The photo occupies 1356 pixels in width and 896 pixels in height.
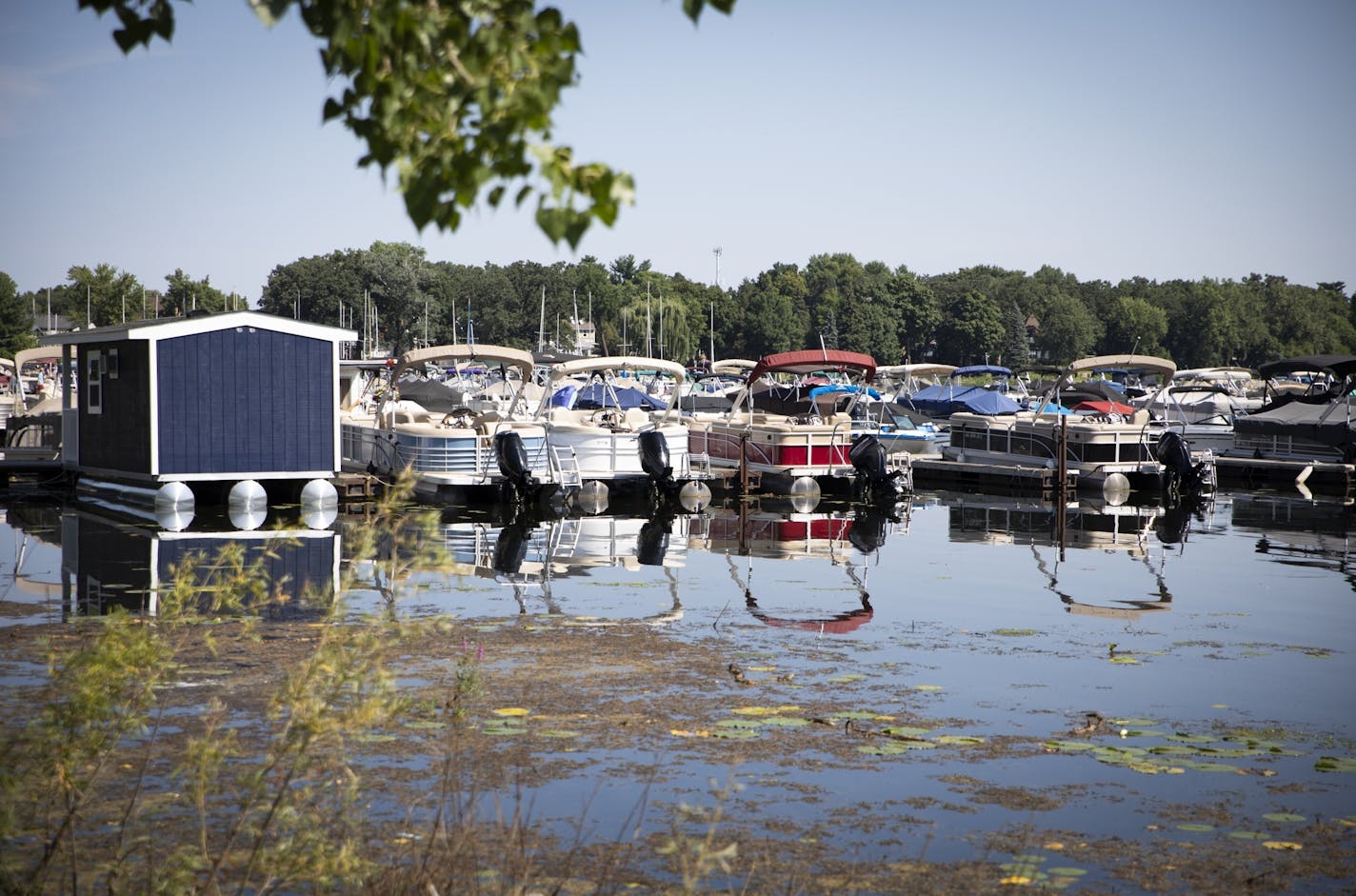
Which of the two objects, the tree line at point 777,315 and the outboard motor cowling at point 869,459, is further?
the tree line at point 777,315

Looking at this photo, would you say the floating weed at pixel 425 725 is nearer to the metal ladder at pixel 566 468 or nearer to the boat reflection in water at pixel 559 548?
the boat reflection in water at pixel 559 548

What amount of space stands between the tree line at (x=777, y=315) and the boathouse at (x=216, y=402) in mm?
100054

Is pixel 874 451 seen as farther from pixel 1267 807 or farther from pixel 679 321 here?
pixel 679 321

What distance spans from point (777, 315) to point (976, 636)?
134 metres

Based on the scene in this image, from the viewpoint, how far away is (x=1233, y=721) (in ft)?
39.6

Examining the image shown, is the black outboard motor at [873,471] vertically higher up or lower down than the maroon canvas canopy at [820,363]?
lower down

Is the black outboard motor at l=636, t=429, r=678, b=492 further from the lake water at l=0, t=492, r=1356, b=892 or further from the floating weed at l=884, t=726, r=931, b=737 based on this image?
the floating weed at l=884, t=726, r=931, b=737

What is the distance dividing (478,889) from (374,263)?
137 m

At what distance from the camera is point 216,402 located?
28.0 metres

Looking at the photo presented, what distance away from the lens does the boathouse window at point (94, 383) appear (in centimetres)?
2998

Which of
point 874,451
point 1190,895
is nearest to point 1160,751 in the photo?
point 1190,895

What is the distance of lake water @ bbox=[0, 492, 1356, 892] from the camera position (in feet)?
31.1

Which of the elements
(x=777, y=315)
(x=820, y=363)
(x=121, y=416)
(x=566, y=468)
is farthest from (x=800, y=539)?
(x=777, y=315)

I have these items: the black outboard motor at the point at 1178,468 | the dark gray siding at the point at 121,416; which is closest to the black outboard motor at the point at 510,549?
the dark gray siding at the point at 121,416
